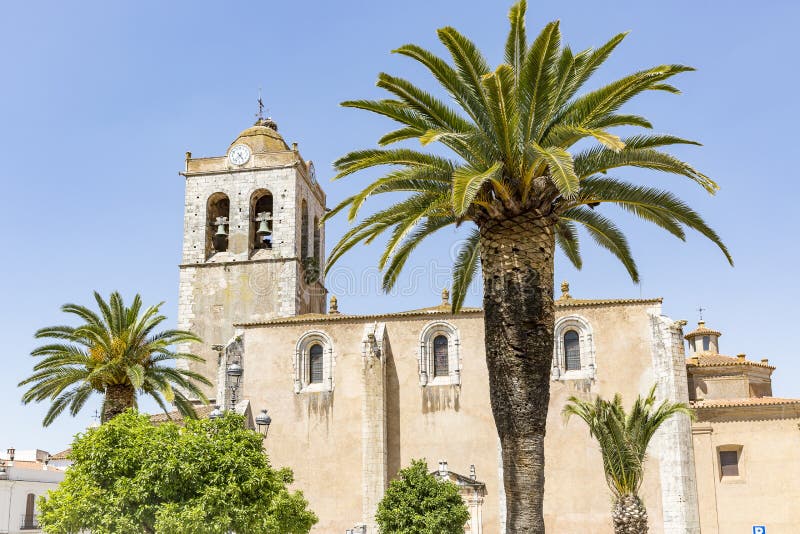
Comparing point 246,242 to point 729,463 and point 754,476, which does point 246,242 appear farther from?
point 754,476

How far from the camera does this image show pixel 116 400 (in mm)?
23781

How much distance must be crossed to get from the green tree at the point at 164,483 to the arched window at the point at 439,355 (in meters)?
11.6

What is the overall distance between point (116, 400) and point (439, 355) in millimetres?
10486

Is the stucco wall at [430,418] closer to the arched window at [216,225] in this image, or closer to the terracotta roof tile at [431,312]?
the terracotta roof tile at [431,312]

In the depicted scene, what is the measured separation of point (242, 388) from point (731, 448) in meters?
16.1

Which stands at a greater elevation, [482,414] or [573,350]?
[573,350]

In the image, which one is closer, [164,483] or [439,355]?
[164,483]

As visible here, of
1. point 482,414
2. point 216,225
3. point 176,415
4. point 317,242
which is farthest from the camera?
point 317,242

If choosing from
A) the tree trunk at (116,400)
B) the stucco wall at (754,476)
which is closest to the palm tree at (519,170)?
the tree trunk at (116,400)

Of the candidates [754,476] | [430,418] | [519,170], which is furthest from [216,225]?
[519,170]

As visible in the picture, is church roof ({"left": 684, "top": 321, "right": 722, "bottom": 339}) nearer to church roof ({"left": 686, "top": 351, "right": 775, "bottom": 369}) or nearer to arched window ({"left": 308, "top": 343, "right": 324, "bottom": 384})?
church roof ({"left": 686, "top": 351, "right": 775, "bottom": 369})

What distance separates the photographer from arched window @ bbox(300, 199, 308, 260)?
39.3m

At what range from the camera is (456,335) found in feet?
94.8

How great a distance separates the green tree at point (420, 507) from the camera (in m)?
22.5
